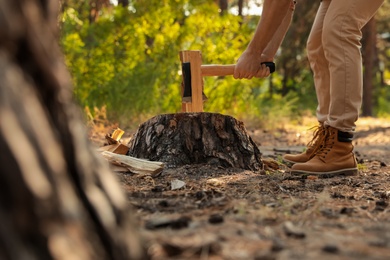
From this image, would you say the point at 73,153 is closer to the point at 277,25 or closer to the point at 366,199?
the point at 366,199

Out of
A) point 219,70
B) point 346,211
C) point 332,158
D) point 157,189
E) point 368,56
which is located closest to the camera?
point 346,211

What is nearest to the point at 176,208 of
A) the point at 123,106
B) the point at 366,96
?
the point at 123,106

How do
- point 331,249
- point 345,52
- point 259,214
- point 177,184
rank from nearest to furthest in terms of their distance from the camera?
point 331,249 → point 259,214 → point 177,184 → point 345,52

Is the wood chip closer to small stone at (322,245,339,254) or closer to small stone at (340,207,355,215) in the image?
small stone at (340,207,355,215)

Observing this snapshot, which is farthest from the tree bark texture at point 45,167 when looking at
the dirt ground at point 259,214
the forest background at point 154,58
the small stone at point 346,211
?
the forest background at point 154,58

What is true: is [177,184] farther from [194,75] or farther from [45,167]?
[45,167]

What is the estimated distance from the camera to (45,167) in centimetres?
128

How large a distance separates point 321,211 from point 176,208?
0.61 m

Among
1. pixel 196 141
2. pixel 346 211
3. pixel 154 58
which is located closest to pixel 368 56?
pixel 154 58

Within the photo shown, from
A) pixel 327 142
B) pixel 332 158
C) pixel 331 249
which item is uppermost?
pixel 331 249

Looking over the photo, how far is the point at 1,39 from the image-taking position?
129 cm

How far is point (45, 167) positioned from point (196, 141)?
2.92 metres

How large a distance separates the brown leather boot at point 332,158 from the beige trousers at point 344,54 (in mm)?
71

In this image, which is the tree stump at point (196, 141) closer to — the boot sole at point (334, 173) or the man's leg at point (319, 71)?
the boot sole at point (334, 173)
